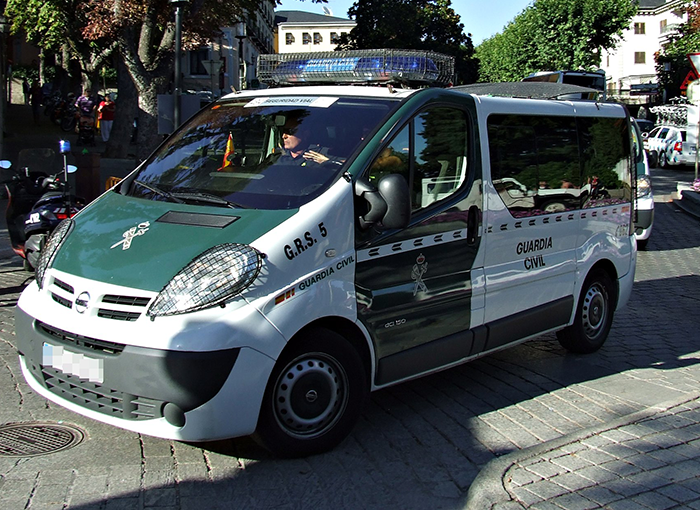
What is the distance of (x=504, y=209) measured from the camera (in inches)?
220

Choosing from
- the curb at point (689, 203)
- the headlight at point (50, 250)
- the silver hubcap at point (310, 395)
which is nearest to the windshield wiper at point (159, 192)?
the headlight at point (50, 250)

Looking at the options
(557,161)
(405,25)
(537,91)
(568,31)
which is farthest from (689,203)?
(405,25)

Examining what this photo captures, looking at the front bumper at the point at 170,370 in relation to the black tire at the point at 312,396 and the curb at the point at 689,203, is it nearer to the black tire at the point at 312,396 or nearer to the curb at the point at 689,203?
the black tire at the point at 312,396

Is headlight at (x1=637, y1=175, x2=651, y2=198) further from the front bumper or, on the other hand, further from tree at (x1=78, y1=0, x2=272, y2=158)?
tree at (x1=78, y1=0, x2=272, y2=158)

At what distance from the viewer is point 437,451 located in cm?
469

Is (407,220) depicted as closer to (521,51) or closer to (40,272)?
(40,272)

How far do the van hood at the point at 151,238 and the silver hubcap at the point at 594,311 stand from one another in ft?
11.1

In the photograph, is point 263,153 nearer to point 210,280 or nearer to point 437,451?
point 210,280

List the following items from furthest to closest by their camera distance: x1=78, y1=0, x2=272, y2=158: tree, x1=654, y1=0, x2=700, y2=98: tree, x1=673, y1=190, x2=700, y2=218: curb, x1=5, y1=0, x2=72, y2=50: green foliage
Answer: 1. x1=654, y1=0, x2=700, y2=98: tree
2. x1=5, y1=0, x2=72, y2=50: green foliage
3. x1=78, y1=0, x2=272, y2=158: tree
4. x1=673, y1=190, x2=700, y2=218: curb

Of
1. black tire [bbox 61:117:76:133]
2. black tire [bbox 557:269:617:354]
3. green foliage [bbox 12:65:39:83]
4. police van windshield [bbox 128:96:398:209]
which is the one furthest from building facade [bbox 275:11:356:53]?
police van windshield [bbox 128:96:398:209]

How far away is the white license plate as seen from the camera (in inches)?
160

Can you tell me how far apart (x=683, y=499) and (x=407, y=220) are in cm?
196

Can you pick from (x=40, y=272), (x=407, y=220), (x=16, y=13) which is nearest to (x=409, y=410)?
(x=407, y=220)

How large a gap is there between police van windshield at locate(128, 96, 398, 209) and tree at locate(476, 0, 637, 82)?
52321 millimetres
